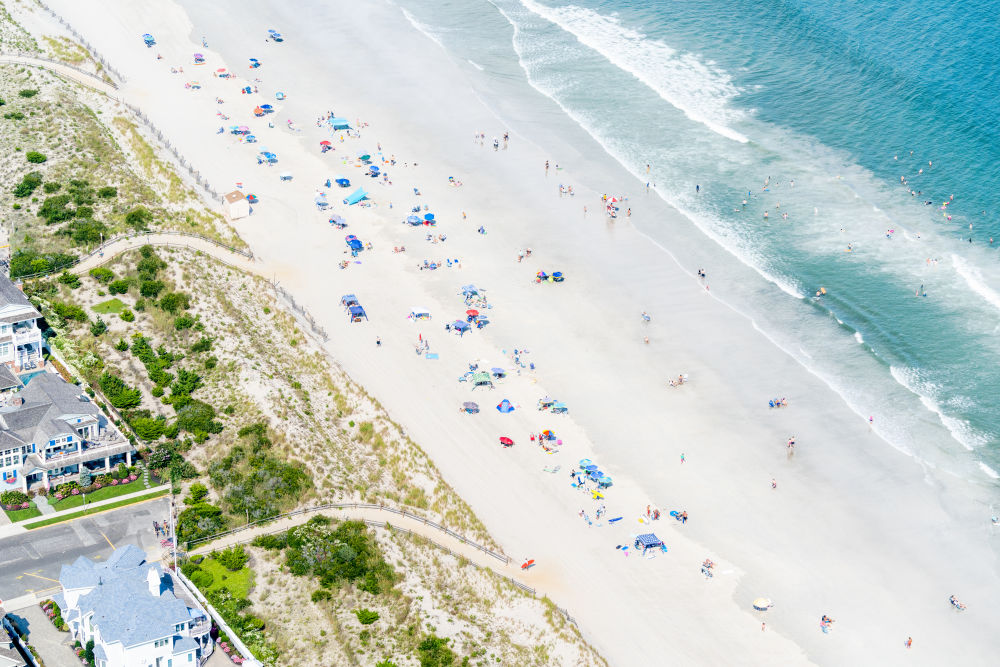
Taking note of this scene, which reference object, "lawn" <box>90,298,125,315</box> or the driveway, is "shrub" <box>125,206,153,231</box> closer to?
"lawn" <box>90,298,125,315</box>

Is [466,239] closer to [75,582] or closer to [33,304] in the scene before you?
[33,304]

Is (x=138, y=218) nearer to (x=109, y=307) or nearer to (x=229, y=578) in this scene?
(x=109, y=307)

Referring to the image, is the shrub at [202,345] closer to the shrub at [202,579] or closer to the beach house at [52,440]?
the beach house at [52,440]

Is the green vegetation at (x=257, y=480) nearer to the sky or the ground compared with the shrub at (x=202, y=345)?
nearer to the sky

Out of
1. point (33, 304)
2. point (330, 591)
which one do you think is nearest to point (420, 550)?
point (330, 591)

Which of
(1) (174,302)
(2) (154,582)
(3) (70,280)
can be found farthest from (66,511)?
(3) (70,280)

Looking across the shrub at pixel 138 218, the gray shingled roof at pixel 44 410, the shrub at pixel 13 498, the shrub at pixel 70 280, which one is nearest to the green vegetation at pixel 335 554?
the shrub at pixel 13 498
